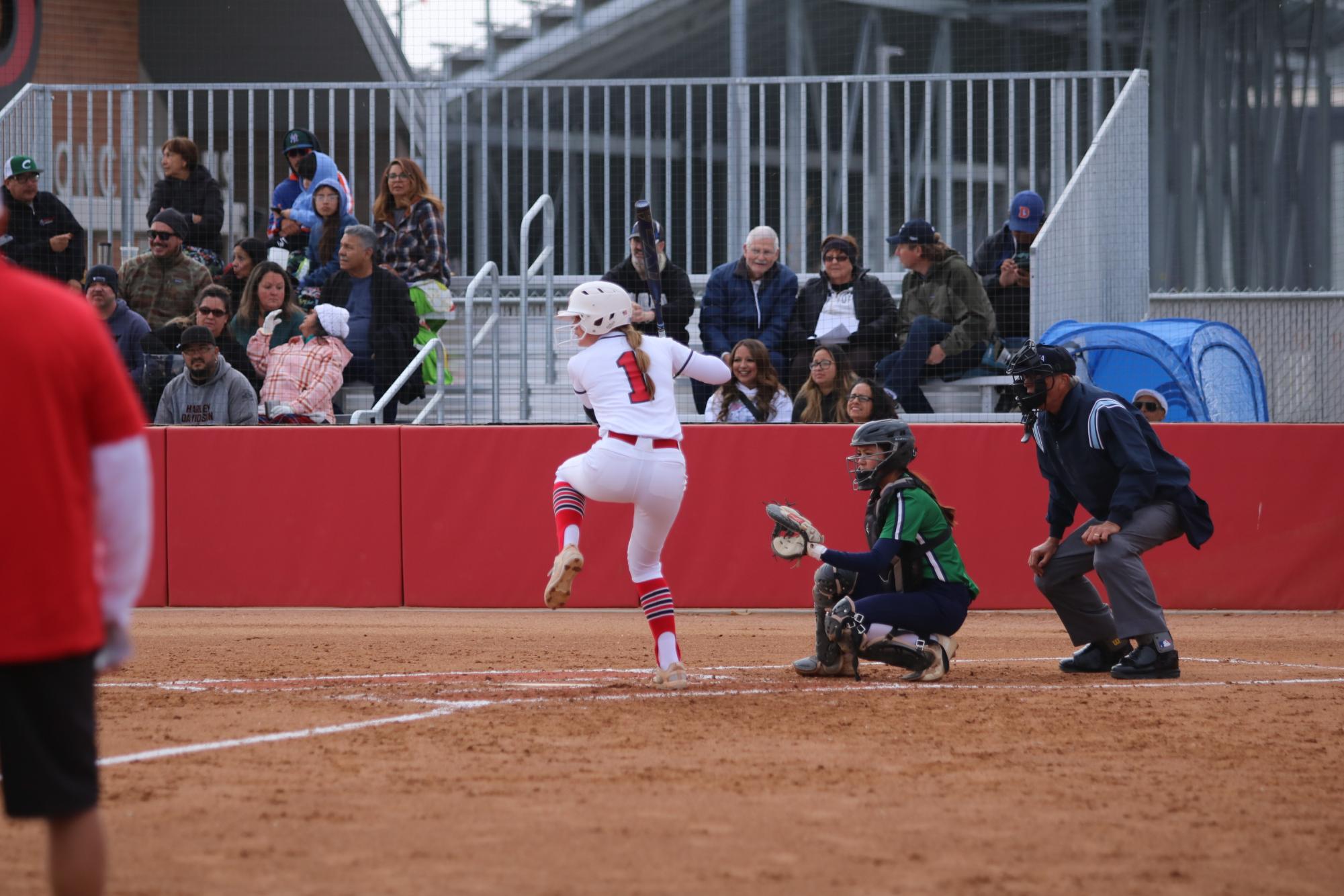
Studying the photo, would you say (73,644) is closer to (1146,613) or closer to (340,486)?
(1146,613)

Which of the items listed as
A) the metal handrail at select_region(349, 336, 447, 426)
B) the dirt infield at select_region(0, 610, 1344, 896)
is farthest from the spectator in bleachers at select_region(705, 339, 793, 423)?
the dirt infield at select_region(0, 610, 1344, 896)

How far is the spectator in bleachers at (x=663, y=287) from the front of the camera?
13289 mm

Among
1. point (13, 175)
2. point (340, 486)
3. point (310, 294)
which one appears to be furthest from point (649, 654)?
point (13, 175)

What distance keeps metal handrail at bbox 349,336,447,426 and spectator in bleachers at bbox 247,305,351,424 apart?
0.32 meters

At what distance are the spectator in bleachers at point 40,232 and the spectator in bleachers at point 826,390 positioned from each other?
6755 mm

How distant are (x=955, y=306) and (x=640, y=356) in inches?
232

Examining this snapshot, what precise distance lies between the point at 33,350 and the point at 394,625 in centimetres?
838

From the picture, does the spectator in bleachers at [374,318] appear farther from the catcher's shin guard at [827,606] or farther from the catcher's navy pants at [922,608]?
the catcher's navy pants at [922,608]

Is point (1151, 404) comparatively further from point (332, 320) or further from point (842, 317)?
point (332, 320)

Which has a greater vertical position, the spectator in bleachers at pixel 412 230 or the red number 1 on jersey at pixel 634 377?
the spectator in bleachers at pixel 412 230

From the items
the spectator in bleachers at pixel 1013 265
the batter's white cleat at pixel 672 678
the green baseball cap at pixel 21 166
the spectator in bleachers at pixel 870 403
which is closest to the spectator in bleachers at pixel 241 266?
the green baseball cap at pixel 21 166

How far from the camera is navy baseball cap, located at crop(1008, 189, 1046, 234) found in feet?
44.9

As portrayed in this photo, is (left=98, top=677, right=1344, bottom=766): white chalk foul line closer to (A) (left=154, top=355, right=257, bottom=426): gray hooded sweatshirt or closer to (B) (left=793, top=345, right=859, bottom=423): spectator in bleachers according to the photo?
(B) (left=793, top=345, right=859, bottom=423): spectator in bleachers

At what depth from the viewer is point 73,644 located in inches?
129
